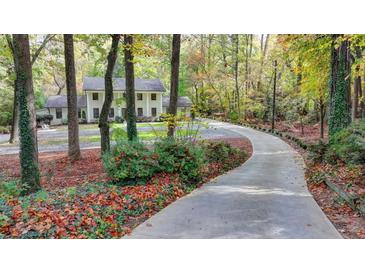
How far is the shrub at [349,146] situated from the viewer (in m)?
7.14

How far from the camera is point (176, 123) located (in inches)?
314

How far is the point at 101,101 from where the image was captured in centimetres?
3562

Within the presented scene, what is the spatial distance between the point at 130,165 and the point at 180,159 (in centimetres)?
117

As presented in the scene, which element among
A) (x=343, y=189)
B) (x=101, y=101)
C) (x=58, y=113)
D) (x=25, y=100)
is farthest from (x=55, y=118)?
(x=343, y=189)

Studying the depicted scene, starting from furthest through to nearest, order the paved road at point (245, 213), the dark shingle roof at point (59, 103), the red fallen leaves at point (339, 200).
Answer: the dark shingle roof at point (59, 103), the red fallen leaves at point (339, 200), the paved road at point (245, 213)

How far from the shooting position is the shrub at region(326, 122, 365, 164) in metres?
7.14

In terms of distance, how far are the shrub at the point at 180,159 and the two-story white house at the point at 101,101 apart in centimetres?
2755

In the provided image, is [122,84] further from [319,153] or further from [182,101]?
[319,153]

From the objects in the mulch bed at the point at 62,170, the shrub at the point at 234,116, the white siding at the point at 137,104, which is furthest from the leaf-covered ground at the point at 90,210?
the white siding at the point at 137,104

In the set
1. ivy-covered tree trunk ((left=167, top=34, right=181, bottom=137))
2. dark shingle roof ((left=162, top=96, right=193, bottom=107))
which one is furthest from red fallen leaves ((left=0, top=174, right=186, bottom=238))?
dark shingle roof ((left=162, top=96, right=193, bottom=107))

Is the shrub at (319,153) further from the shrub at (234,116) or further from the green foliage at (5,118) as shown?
the green foliage at (5,118)

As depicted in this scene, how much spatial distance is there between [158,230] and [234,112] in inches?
1074

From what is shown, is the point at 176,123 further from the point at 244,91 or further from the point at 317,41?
the point at 244,91
